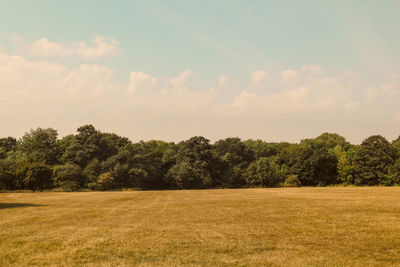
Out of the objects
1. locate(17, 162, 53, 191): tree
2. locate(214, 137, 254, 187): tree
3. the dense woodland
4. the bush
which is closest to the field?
locate(17, 162, 53, 191): tree

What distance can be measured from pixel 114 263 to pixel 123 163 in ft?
262

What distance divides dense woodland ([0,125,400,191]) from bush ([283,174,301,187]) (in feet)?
0.28

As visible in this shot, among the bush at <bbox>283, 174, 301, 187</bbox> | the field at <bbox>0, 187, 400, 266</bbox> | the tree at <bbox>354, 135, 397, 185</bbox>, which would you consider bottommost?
the bush at <bbox>283, 174, 301, 187</bbox>

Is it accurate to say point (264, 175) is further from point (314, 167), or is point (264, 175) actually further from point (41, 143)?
point (41, 143)

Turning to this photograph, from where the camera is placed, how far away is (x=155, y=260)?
10445mm

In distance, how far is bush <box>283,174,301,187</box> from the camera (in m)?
93.2

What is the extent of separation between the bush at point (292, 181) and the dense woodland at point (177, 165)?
86 millimetres

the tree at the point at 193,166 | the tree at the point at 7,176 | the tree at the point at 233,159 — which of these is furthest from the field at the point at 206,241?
the tree at the point at 233,159

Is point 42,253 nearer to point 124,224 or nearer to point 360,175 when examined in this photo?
point 124,224

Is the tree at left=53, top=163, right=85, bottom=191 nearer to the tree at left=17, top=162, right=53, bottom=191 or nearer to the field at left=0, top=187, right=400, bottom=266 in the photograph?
the tree at left=17, top=162, right=53, bottom=191

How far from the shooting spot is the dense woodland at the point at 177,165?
261ft

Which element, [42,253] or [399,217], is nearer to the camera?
[42,253]

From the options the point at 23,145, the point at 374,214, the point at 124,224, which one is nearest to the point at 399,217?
the point at 374,214

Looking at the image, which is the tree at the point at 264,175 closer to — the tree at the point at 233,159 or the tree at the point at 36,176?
the tree at the point at 233,159
